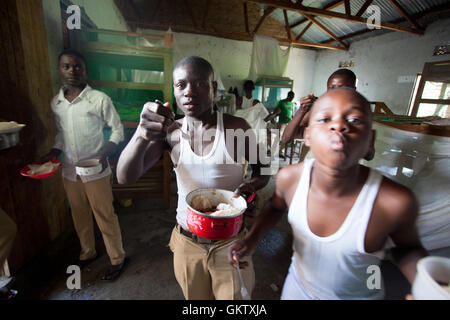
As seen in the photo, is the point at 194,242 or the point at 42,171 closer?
the point at 194,242

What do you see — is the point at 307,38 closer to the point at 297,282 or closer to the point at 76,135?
the point at 76,135

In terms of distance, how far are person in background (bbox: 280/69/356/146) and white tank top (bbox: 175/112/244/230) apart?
1.12 metres

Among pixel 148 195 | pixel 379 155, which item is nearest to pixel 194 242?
pixel 379 155

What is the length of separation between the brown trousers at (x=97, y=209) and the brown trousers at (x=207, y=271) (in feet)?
4.47

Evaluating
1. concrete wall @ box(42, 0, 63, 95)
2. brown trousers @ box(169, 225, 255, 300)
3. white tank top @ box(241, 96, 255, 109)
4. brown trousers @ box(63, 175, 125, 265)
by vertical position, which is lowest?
A: brown trousers @ box(63, 175, 125, 265)

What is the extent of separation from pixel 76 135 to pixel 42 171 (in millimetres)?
441

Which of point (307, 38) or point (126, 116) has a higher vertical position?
point (307, 38)

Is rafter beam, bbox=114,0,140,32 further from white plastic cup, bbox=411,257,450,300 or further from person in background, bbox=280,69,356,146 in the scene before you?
white plastic cup, bbox=411,257,450,300

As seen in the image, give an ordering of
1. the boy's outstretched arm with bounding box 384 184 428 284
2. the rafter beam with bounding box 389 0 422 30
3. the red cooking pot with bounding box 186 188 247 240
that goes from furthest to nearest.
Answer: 1. the rafter beam with bounding box 389 0 422 30
2. the red cooking pot with bounding box 186 188 247 240
3. the boy's outstretched arm with bounding box 384 184 428 284

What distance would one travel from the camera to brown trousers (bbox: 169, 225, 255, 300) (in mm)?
1118

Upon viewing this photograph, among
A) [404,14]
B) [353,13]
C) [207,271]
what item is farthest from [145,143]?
[353,13]

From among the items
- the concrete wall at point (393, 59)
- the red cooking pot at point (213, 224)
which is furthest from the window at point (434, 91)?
the red cooking pot at point (213, 224)

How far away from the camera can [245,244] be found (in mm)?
955

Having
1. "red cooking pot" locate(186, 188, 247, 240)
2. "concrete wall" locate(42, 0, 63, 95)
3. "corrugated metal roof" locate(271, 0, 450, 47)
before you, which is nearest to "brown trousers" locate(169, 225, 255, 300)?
"red cooking pot" locate(186, 188, 247, 240)
